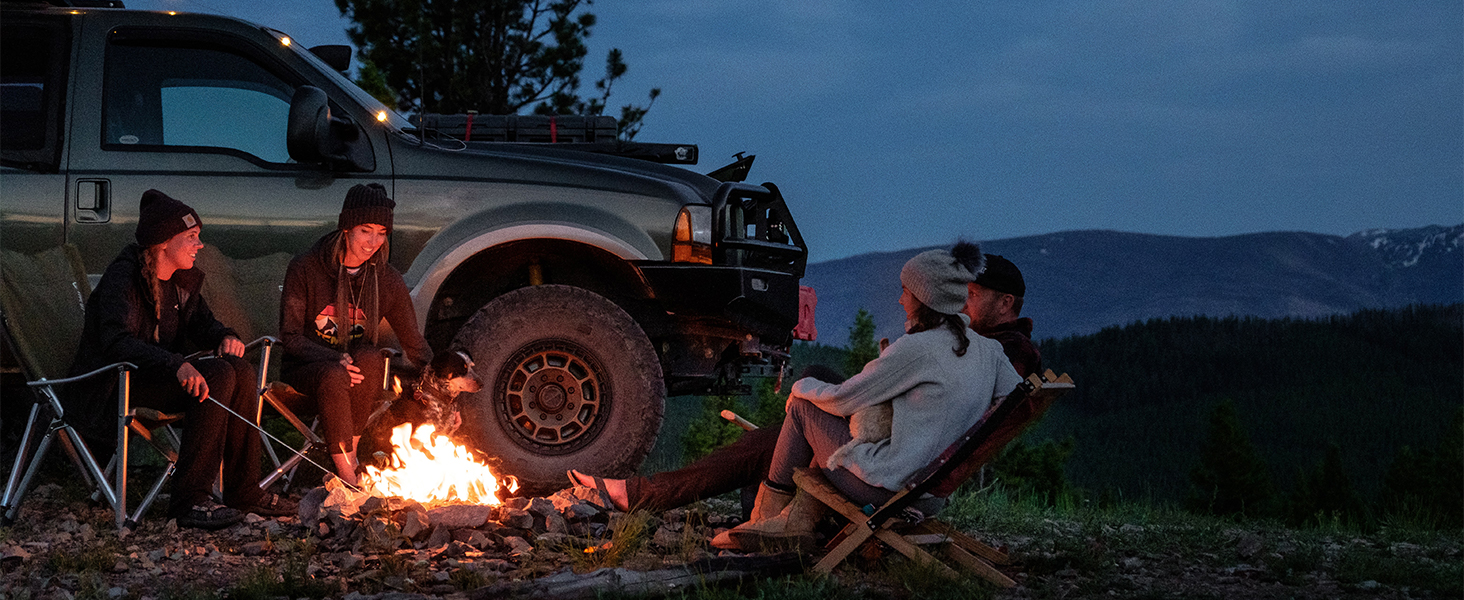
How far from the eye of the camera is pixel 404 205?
6055 mm

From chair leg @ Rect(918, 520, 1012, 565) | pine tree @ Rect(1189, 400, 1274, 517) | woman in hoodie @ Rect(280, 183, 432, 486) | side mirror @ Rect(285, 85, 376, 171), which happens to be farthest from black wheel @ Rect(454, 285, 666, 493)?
pine tree @ Rect(1189, 400, 1274, 517)

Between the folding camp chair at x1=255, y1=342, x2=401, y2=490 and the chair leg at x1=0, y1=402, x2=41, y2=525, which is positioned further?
the folding camp chair at x1=255, y1=342, x2=401, y2=490

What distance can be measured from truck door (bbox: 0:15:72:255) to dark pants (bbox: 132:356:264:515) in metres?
1.15

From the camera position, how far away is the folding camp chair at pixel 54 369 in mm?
5207

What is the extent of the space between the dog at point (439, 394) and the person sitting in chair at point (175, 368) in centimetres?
63

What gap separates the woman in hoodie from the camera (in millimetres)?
5547

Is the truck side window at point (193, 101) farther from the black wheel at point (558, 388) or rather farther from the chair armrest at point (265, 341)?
the black wheel at point (558, 388)

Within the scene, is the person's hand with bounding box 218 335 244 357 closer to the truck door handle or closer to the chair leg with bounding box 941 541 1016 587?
the truck door handle

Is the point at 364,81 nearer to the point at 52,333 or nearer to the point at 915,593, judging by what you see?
the point at 52,333

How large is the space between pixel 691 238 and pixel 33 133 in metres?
3.15

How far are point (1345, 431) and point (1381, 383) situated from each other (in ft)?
45.1

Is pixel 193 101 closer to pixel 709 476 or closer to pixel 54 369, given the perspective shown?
pixel 54 369

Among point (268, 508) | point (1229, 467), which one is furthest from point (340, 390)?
point (1229, 467)

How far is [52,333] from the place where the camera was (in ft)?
18.7
